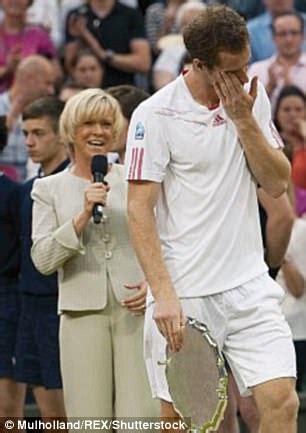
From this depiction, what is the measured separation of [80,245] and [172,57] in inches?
226

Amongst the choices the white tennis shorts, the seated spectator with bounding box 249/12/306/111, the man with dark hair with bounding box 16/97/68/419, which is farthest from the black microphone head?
the seated spectator with bounding box 249/12/306/111

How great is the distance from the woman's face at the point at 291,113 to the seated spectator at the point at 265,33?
62.0 inches

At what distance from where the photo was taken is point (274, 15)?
13.0m

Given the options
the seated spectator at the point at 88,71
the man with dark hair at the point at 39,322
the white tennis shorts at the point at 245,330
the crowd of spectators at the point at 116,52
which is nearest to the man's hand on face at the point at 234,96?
the white tennis shorts at the point at 245,330

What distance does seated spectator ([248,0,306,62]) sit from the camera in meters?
12.8

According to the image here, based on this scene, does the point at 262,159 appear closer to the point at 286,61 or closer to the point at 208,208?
the point at 208,208

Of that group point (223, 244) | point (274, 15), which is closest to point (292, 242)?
point (223, 244)

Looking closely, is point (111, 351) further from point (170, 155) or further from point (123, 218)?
point (170, 155)

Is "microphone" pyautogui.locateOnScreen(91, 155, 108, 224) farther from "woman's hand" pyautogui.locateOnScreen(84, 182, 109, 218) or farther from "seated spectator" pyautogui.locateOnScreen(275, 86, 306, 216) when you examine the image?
"seated spectator" pyautogui.locateOnScreen(275, 86, 306, 216)

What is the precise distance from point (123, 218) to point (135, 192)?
109 centimetres

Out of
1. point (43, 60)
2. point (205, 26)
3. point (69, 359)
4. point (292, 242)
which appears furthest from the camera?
point (43, 60)

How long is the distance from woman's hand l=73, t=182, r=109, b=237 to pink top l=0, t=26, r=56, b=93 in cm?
553

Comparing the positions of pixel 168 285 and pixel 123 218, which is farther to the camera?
pixel 123 218

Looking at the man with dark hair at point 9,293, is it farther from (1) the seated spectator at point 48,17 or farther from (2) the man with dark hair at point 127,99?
(1) the seated spectator at point 48,17
